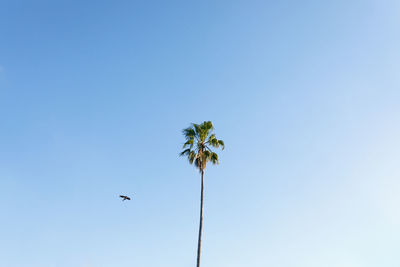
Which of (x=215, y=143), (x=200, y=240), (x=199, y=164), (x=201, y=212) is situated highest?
(x=215, y=143)

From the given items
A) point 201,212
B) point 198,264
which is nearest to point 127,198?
point 201,212

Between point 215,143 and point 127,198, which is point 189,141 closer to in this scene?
point 215,143

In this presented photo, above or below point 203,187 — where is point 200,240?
below

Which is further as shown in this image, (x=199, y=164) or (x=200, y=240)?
(x=199, y=164)

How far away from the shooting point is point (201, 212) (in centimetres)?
4031

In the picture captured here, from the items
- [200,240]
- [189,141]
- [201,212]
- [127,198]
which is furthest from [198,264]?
[189,141]

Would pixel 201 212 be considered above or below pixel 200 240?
above

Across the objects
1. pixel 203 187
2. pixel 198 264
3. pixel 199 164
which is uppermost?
pixel 199 164

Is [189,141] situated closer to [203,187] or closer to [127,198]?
[203,187]

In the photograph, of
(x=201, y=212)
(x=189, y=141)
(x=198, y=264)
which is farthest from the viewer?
(x=189, y=141)

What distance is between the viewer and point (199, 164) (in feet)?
141

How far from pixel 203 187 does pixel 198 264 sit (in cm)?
856

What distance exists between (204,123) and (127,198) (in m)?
12.6

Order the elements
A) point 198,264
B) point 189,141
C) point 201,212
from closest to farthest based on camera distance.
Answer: point 198,264
point 201,212
point 189,141
